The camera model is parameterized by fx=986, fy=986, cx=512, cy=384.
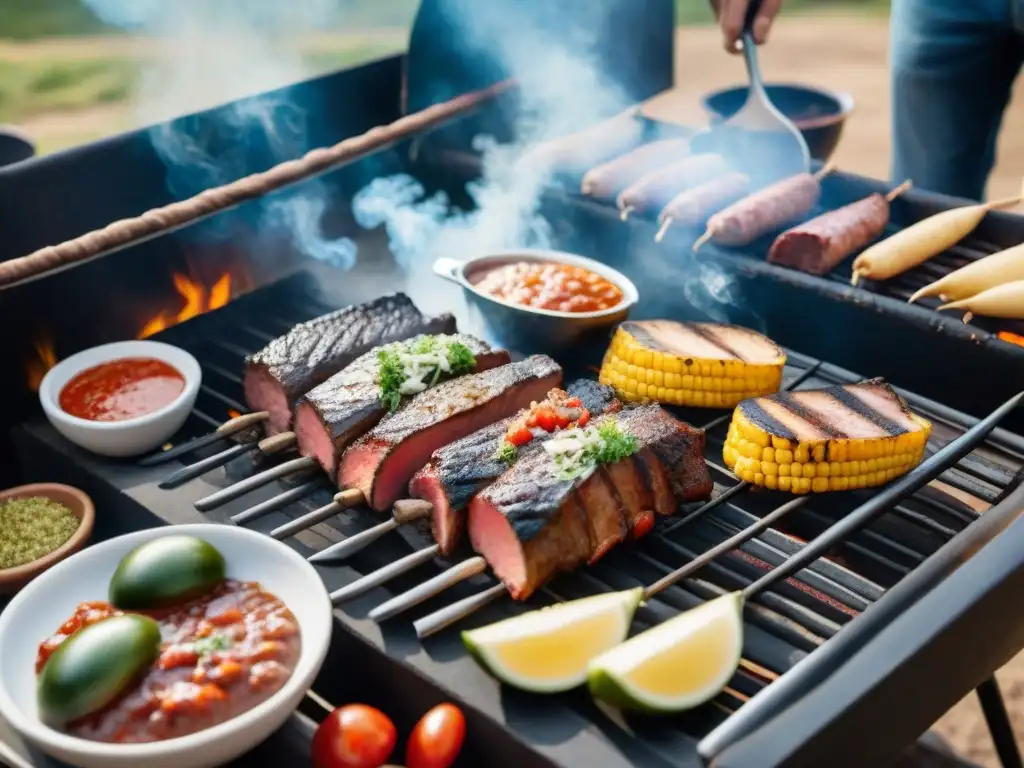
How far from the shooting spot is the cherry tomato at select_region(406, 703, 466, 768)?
2.57 metres

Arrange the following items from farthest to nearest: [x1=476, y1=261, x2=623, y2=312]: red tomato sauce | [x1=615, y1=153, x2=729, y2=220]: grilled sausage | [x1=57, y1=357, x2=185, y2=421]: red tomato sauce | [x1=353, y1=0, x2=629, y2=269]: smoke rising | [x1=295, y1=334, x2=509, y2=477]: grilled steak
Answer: [x1=353, y1=0, x2=629, y2=269]: smoke rising → [x1=615, y1=153, x2=729, y2=220]: grilled sausage → [x1=476, y1=261, x2=623, y2=312]: red tomato sauce → [x1=57, y1=357, x2=185, y2=421]: red tomato sauce → [x1=295, y1=334, x2=509, y2=477]: grilled steak

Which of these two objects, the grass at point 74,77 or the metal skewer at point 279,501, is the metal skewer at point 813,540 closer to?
the metal skewer at point 279,501

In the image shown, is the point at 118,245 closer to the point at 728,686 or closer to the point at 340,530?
the point at 340,530

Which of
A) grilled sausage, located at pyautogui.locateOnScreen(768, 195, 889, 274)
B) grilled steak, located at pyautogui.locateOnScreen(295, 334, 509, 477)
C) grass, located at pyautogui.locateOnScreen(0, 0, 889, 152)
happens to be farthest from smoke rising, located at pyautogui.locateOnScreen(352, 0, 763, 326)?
grass, located at pyautogui.locateOnScreen(0, 0, 889, 152)

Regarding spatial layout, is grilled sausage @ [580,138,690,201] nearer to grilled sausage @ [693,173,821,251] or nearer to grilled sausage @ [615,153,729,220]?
grilled sausage @ [615,153,729,220]

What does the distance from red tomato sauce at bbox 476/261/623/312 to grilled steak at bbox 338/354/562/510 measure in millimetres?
475

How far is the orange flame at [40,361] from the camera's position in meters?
4.05

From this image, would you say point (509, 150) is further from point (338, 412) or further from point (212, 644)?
point (212, 644)

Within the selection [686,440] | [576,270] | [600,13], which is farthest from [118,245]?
[600,13]

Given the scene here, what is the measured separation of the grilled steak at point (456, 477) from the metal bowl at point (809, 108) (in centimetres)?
328

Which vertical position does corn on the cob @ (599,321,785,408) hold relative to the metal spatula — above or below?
below

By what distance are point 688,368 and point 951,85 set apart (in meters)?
3.60

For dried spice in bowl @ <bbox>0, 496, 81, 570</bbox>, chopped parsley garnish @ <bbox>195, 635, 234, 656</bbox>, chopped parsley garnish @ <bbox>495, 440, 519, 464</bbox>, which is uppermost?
chopped parsley garnish @ <bbox>495, 440, 519, 464</bbox>

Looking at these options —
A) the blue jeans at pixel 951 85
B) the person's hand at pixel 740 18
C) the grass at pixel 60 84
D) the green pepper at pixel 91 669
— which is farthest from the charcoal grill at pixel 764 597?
the grass at pixel 60 84
